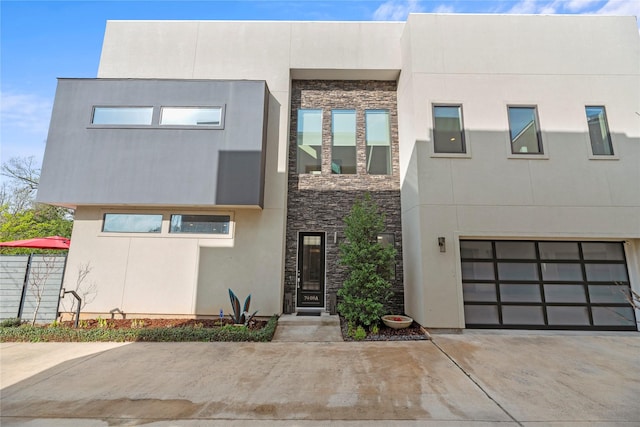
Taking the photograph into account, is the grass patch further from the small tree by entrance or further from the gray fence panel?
the small tree by entrance

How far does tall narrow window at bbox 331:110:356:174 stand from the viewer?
26.5 ft

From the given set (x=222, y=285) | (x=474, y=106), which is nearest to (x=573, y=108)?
(x=474, y=106)

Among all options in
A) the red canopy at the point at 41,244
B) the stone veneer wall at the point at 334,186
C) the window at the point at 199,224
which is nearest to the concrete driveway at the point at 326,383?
the stone veneer wall at the point at 334,186

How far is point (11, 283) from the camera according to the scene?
6578mm

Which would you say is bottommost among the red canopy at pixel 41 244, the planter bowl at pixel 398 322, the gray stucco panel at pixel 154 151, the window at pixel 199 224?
the planter bowl at pixel 398 322

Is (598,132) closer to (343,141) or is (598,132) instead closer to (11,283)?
(343,141)

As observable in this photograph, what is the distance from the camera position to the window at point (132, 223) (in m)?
7.19

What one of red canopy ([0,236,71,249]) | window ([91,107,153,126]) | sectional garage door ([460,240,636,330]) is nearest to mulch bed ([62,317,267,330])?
red canopy ([0,236,71,249])

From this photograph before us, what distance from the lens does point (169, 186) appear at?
6.77 m

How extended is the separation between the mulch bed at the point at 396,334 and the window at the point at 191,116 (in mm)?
6182

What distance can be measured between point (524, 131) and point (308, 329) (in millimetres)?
7204

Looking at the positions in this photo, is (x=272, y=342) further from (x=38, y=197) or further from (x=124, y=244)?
(x=38, y=197)

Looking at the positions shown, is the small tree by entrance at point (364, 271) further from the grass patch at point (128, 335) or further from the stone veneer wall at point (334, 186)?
the grass patch at point (128, 335)

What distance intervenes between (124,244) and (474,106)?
384 inches
